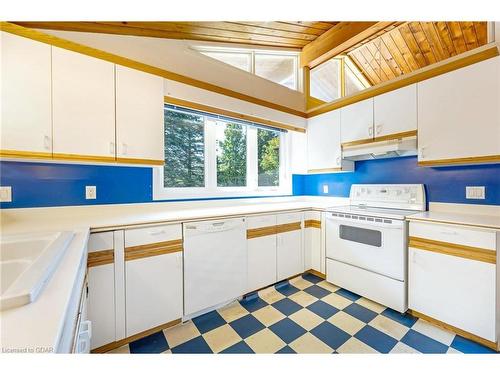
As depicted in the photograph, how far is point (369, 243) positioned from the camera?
2.04 meters

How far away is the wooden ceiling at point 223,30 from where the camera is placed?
63.6 inches

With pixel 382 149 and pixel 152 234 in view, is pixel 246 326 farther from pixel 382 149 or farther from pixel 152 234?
pixel 382 149

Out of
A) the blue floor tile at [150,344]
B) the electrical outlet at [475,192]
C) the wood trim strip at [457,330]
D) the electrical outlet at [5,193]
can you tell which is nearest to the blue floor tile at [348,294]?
the wood trim strip at [457,330]

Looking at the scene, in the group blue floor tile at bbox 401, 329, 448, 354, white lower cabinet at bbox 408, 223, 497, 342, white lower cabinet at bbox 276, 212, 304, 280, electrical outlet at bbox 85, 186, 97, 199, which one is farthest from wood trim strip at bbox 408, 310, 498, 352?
electrical outlet at bbox 85, 186, 97, 199

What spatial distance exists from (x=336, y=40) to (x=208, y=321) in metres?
3.30

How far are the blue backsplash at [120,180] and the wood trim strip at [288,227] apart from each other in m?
1.05

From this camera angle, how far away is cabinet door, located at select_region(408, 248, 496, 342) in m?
1.47

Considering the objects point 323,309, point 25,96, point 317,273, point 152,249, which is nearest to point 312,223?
point 317,273

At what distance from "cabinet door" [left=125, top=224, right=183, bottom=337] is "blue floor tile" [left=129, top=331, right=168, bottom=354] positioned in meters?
0.08

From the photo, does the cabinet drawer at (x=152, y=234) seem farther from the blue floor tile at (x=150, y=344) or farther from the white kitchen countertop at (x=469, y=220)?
the white kitchen countertop at (x=469, y=220)

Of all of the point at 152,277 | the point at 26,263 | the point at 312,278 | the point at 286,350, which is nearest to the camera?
the point at 26,263

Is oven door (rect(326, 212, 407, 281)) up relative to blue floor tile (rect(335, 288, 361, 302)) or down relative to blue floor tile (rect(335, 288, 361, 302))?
up

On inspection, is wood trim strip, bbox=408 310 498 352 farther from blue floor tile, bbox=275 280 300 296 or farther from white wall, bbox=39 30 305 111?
white wall, bbox=39 30 305 111
